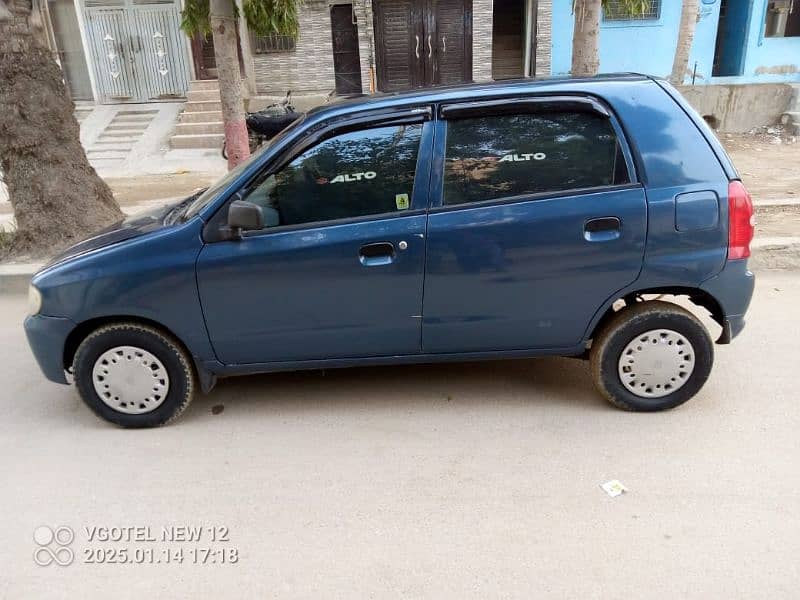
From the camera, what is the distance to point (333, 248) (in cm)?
316

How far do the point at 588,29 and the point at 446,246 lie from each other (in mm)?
4897

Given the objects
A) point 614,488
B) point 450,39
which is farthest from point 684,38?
point 614,488

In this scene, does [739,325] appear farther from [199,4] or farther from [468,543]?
[199,4]

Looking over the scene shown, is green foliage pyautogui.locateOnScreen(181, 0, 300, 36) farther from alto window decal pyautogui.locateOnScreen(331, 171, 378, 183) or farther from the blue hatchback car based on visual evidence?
alto window decal pyautogui.locateOnScreen(331, 171, 378, 183)

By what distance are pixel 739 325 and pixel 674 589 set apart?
1.68 meters

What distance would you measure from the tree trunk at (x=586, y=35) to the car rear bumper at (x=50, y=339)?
234 inches

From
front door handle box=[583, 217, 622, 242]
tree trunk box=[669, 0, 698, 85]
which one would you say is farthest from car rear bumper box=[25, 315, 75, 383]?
tree trunk box=[669, 0, 698, 85]

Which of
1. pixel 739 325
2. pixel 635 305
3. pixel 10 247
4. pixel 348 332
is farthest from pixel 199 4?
pixel 739 325

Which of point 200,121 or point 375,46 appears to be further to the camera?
point 375,46

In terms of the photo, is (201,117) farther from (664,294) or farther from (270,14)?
(664,294)

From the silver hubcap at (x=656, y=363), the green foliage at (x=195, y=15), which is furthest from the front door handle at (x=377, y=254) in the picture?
the green foliage at (x=195, y=15)

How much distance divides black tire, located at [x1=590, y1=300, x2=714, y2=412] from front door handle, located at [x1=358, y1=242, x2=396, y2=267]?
1.29 m

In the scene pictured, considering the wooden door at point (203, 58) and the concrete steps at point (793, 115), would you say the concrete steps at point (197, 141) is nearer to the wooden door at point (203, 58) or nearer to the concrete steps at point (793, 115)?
the wooden door at point (203, 58)

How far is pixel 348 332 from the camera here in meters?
3.34
